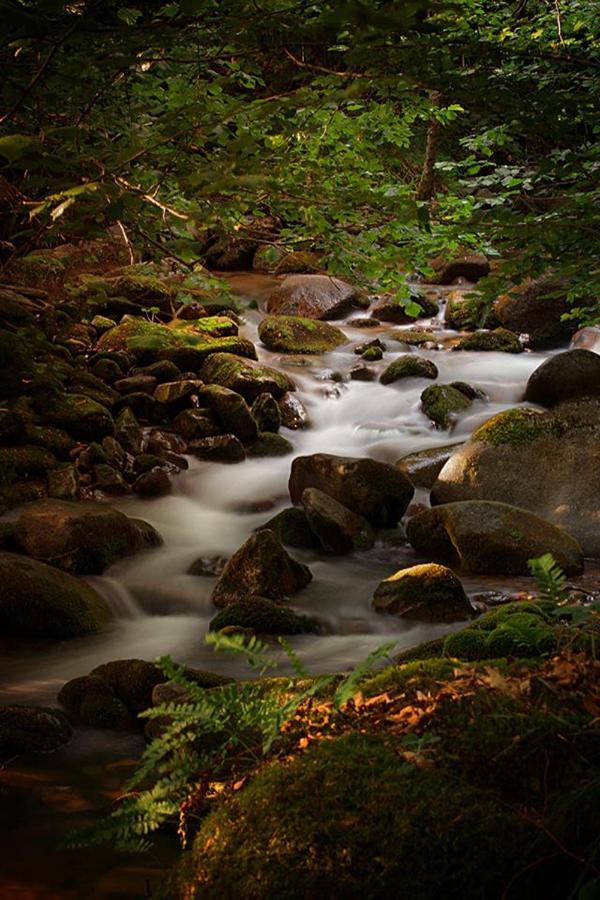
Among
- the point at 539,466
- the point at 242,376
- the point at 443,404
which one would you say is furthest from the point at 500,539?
the point at 242,376

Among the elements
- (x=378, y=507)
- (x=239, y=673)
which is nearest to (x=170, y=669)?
(x=239, y=673)

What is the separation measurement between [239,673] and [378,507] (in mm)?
3615

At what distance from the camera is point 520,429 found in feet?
28.6

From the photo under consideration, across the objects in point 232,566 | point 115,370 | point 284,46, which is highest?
point 284,46

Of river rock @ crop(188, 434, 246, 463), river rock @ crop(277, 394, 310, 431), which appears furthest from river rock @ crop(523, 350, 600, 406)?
river rock @ crop(188, 434, 246, 463)

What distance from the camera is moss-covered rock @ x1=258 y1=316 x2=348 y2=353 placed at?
1480 centimetres

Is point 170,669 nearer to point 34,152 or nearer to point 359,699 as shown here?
point 359,699

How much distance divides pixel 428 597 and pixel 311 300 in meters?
12.4

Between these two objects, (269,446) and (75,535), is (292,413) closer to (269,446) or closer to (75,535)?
(269,446)

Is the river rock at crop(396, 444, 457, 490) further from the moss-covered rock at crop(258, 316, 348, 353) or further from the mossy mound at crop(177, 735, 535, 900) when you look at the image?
the mossy mound at crop(177, 735, 535, 900)

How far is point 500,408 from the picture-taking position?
38.6 feet

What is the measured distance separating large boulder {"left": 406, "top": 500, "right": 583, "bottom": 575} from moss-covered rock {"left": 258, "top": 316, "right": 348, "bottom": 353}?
7882 millimetres

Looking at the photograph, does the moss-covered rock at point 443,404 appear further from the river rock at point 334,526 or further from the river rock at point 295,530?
the river rock at point 295,530

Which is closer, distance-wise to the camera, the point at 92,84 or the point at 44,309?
the point at 92,84
